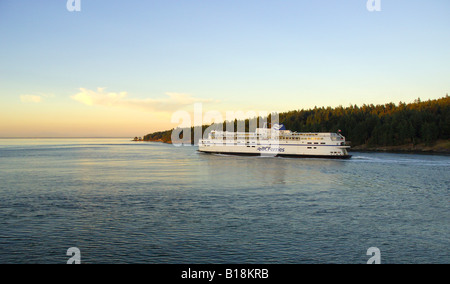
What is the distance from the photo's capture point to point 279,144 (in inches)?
3912

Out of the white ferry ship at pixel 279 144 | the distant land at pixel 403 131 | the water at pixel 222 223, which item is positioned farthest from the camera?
the distant land at pixel 403 131

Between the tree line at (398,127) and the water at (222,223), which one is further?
the tree line at (398,127)

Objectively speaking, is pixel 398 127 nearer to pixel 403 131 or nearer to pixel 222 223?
pixel 403 131

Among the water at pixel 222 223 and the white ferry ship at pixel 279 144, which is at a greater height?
the white ferry ship at pixel 279 144

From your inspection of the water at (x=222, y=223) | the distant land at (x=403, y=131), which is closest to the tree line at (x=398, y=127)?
the distant land at (x=403, y=131)

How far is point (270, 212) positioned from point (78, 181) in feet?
96.2

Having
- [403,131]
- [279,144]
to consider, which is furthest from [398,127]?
[279,144]

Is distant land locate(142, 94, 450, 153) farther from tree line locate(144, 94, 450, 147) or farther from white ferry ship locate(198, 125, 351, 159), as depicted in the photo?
white ferry ship locate(198, 125, 351, 159)

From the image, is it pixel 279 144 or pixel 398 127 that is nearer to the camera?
pixel 279 144

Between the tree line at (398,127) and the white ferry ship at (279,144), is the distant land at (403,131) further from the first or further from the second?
the white ferry ship at (279,144)

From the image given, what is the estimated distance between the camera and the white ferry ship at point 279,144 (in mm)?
93375
